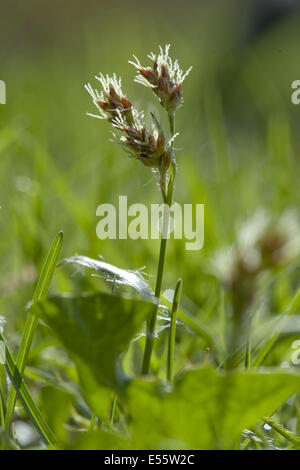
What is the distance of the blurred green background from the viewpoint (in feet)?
2.68

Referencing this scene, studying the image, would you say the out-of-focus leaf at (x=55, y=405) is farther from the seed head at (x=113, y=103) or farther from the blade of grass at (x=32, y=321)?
the seed head at (x=113, y=103)

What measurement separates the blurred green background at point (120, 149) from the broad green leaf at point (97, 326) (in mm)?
126

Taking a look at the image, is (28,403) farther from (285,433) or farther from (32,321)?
(285,433)

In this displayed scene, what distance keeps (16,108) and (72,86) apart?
0.45 metres

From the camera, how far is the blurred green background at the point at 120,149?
2.68ft

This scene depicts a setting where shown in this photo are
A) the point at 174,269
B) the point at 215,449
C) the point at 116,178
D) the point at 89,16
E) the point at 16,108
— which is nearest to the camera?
the point at 215,449

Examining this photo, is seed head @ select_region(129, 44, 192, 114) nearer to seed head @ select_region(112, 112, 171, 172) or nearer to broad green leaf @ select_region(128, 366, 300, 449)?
seed head @ select_region(112, 112, 171, 172)

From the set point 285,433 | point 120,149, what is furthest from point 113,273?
point 120,149

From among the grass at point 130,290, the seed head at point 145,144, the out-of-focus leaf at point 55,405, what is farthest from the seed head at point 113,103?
the out-of-focus leaf at point 55,405

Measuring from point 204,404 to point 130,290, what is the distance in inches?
8.6

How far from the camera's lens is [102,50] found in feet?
7.52

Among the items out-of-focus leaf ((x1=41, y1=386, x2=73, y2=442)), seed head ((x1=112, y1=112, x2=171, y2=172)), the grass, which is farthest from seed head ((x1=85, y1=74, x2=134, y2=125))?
Result: out-of-focus leaf ((x1=41, y1=386, x2=73, y2=442))
